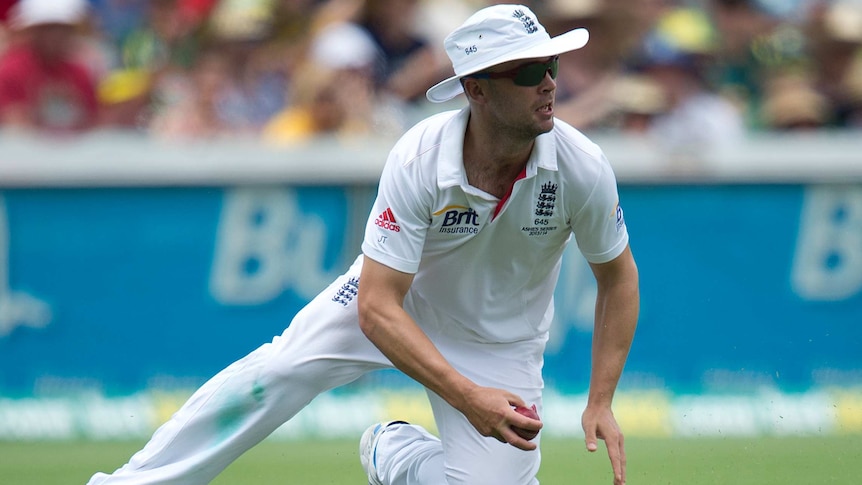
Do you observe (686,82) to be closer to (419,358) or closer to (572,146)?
(572,146)

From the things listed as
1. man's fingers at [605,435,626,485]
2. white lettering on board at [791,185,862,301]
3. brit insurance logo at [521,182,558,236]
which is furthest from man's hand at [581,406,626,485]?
white lettering on board at [791,185,862,301]

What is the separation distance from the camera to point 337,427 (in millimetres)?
8820

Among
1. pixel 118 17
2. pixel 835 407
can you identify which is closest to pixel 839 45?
pixel 835 407

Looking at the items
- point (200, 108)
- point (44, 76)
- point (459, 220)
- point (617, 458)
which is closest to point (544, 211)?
point (459, 220)

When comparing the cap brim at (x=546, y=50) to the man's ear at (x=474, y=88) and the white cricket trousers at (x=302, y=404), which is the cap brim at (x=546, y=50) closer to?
the man's ear at (x=474, y=88)

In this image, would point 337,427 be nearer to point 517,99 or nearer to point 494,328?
point 494,328

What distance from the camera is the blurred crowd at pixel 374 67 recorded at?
927 cm

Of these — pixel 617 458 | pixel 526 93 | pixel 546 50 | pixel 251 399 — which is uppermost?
pixel 546 50

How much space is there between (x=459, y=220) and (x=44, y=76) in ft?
16.3

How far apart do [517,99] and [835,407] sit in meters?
4.90

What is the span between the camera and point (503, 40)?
16.0ft

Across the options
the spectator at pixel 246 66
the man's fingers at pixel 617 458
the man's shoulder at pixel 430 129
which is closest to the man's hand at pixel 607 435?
the man's fingers at pixel 617 458

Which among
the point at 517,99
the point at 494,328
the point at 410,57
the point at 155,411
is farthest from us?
the point at 410,57

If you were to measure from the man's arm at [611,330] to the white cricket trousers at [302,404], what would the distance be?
0.38 meters
